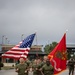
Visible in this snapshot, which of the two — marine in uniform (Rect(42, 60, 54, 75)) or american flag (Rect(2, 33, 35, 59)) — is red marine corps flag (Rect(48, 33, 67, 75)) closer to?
marine in uniform (Rect(42, 60, 54, 75))

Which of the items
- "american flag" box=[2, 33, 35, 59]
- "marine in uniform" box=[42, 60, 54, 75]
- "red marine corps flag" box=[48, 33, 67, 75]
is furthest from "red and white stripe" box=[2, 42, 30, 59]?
"red marine corps flag" box=[48, 33, 67, 75]

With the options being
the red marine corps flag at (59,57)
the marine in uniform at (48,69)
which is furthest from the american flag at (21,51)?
the red marine corps flag at (59,57)

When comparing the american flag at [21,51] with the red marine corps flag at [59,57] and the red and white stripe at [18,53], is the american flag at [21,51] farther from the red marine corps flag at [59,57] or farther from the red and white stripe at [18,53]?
the red marine corps flag at [59,57]

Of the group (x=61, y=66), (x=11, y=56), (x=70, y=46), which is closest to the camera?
(x=61, y=66)

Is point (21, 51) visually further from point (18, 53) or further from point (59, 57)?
point (59, 57)

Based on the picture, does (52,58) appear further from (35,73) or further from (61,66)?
(35,73)

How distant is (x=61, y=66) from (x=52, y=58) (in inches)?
22.0

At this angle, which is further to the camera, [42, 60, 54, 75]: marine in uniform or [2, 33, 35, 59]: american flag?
[2, 33, 35, 59]: american flag

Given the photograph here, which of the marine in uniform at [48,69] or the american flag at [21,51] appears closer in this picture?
the marine in uniform at [48,69]

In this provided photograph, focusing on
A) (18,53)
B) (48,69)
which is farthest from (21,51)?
(48,69)

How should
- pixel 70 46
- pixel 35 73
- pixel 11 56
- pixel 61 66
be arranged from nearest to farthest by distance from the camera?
pixel 61 66, pixel 11 56, pixel 35 73, pixel 70 46

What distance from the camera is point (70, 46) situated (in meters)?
100

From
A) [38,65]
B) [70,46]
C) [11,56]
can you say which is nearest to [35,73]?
[38,65]

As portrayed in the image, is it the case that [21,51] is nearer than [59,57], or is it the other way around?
[59,57]
